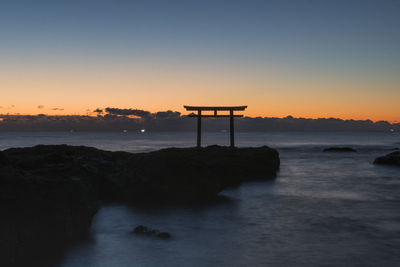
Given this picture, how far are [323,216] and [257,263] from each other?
17.3ft

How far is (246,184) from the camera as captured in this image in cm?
1933

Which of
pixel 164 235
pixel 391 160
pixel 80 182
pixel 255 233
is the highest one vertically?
pixel 80 182

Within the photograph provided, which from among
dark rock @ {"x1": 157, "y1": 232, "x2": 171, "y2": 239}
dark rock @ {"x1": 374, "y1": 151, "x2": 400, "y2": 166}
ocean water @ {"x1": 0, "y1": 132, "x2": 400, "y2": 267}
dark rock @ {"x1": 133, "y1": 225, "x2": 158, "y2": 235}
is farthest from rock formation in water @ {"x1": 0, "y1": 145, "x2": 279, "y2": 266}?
dark rock @ {"x1": 374, "y1": 151, "x2": 400, "y2": 166}

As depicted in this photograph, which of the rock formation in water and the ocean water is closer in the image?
the rock formation in water

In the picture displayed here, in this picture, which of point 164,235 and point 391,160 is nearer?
point 164,235

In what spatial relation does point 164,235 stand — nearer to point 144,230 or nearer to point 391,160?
point 144,230

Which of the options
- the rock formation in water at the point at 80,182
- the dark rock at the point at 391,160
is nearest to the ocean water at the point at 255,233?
the rock formation in water at the point at 80,182

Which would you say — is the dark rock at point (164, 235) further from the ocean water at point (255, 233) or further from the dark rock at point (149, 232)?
the ocean water at point (255, 233)

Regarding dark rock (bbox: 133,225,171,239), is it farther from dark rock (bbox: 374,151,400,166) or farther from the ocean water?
dark rock (bbox: 374,151,400,166)

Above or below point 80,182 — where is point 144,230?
below

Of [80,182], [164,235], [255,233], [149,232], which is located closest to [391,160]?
[255,233]

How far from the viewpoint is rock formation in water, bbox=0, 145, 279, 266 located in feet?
24.7

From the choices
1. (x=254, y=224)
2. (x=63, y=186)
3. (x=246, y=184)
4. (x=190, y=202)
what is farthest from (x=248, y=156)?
(x=63, y=186)

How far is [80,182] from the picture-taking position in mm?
9672
